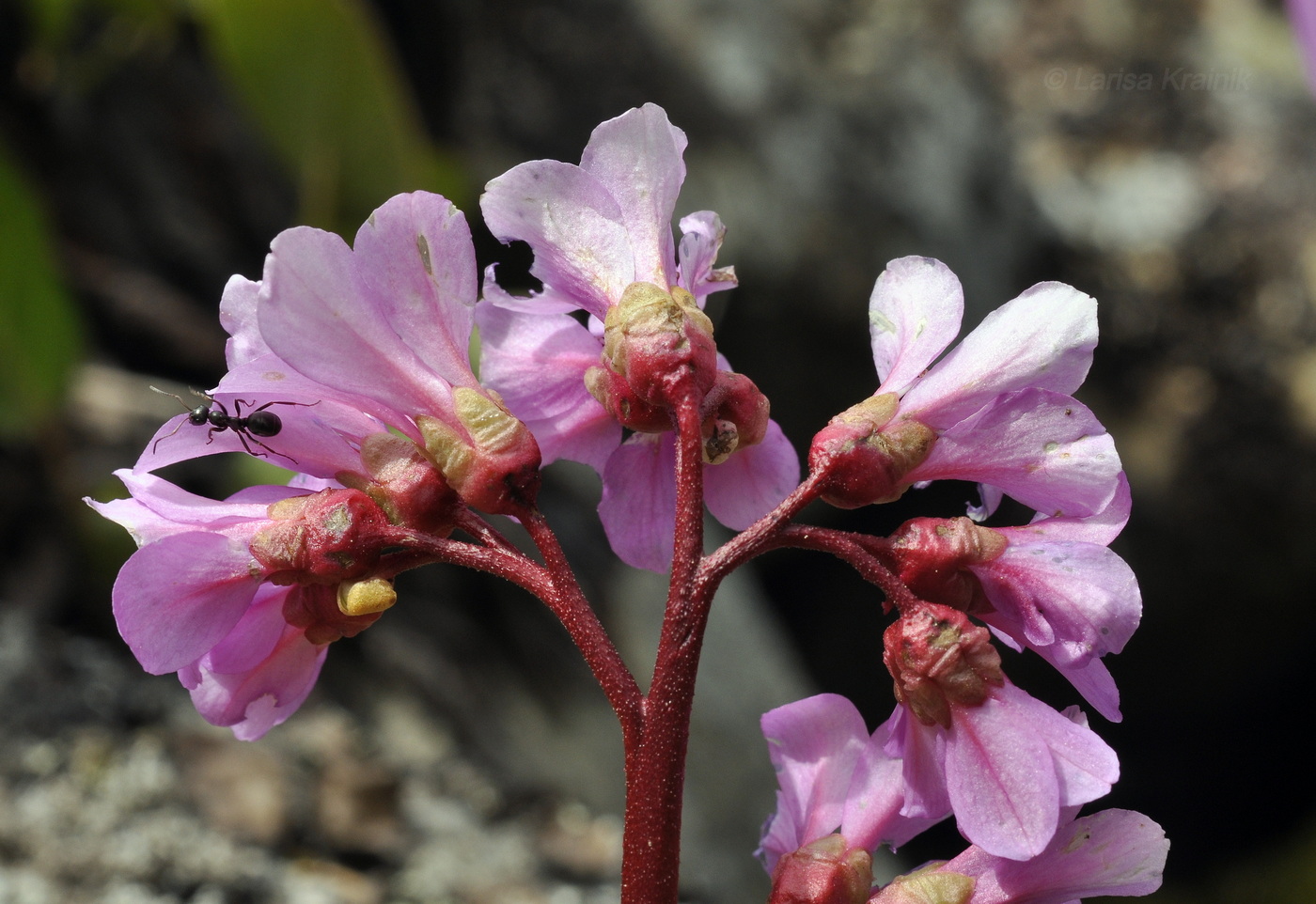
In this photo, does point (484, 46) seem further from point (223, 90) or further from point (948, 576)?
point (948, 576)

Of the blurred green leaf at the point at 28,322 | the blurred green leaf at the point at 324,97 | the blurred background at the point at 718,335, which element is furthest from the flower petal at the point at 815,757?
the blurred green leaf at the point at 28,322

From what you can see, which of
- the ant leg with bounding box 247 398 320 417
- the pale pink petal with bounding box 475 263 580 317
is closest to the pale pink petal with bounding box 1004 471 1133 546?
the pale pink petal with bounding box 475 263 580 317

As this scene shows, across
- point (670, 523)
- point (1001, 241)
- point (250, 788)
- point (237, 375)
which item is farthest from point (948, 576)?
point (1001, 241)

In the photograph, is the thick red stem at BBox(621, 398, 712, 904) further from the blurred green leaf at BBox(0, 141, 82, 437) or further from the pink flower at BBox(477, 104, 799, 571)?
the blurred green leaf at BBox(0, 141, 82, 437)

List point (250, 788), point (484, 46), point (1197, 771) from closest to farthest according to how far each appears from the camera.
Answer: point (250, 788) < point (484, 46) < point (1197, 771)

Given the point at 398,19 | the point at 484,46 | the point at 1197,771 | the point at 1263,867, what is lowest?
the point at 1263,867
